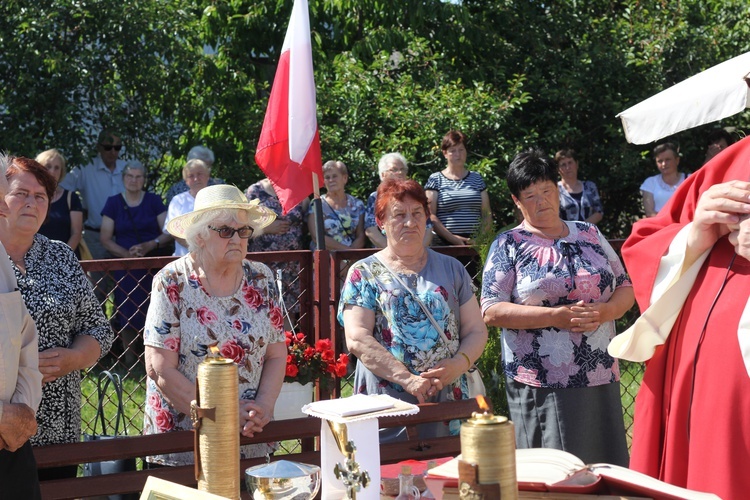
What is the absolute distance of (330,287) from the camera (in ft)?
19.5

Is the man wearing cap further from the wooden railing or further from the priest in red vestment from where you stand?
the priest in red vestment

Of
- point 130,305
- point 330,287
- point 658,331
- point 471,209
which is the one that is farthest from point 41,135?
point 658,331

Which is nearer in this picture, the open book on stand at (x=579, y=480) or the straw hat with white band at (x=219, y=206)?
the open book on stand at (x=579, y=480)

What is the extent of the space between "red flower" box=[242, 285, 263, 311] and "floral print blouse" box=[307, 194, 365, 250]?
394cm

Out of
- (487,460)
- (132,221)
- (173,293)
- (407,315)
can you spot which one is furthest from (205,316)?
(132,221)

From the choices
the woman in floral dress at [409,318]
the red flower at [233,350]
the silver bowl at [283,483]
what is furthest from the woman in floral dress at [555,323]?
the silver bowl at [283,483]

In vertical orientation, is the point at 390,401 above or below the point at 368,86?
below

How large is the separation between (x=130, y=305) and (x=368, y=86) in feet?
15.8

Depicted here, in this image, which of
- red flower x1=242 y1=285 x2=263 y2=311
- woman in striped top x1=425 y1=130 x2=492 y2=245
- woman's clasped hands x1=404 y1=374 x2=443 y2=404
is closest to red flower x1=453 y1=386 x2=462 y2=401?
woman's clasped hands x1=404 y1=374 x2=443 y2=404

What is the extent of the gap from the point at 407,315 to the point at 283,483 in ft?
7.63

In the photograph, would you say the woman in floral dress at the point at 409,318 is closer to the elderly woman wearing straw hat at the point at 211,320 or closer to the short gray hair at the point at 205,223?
the elderly woman wearing straw hat at the point at 211,320

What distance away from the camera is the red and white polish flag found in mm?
5848

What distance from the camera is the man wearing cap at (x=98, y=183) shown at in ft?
30.1

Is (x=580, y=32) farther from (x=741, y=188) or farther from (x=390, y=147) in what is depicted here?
(x=741, y=188)
